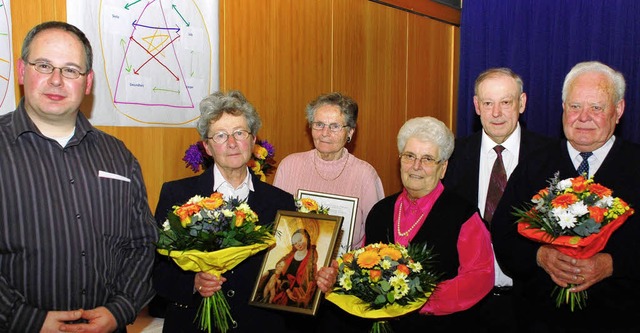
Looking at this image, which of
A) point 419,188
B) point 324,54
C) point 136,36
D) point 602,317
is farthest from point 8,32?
point 602,317

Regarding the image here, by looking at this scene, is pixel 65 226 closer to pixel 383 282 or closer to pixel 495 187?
pixel 383 282

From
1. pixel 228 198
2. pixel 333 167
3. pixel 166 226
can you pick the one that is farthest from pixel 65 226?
pixel 333 167

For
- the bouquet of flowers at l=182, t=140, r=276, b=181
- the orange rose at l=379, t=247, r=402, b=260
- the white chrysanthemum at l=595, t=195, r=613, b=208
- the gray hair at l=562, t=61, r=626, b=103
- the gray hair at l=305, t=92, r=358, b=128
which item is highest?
the gray hair at l=562, t=61, r=626, b=103

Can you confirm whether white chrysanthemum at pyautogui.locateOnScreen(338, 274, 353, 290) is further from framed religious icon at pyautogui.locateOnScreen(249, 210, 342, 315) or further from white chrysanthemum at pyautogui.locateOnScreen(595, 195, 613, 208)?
white chrysanthemum at pyautogui.locateOnScreen(595, 195, 613, 208)

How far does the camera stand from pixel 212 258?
7.86 feet

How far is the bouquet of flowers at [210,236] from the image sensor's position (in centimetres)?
241

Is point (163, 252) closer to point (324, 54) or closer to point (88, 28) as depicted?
point (88, 28)

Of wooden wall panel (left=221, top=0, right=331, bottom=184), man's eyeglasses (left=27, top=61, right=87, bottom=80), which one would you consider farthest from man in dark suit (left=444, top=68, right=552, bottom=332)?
man's eyeglasses (left=27, top=61, right=87, bottom=80)

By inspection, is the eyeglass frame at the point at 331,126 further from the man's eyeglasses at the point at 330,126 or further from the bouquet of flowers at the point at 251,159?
the bouquet of flowers at the point at 251,159

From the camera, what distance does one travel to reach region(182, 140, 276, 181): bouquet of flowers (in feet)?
13.3

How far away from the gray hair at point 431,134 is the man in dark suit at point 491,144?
57cm

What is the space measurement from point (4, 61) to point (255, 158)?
172cm

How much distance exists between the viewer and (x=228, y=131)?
2.86m

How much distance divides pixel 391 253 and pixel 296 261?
468 millimetres
